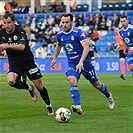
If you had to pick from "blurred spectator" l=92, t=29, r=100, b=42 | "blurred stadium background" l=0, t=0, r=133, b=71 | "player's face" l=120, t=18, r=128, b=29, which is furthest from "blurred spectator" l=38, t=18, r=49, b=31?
"player's face" l=120, t=18, r=128, b=29

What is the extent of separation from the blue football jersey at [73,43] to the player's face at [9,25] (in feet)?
3.91

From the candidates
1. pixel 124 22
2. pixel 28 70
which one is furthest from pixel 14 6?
pixel 28 70

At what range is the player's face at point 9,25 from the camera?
1154cm

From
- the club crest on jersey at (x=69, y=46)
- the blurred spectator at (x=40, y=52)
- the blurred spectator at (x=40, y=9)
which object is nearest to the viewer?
the club crest on jersey at (x=69, y=46)

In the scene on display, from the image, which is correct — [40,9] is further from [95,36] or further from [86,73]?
[86,73]

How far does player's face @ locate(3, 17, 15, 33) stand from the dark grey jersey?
12 cm

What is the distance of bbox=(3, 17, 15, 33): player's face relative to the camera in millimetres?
11539

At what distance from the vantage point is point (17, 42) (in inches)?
464

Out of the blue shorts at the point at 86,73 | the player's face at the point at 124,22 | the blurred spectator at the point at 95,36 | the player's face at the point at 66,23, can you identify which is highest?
the player's face at the point at 66,23

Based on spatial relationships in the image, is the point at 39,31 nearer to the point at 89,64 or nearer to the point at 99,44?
the point at 99,44

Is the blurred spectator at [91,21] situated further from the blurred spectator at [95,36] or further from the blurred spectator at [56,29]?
the blurred spectator at [56,29]

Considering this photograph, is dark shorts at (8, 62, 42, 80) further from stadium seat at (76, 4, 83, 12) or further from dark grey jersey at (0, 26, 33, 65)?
stadium seat at (76, 4, 83, 12)

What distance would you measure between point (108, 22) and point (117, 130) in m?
27.2

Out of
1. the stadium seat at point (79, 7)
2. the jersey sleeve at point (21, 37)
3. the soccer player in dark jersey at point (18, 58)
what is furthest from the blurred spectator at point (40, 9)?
the jersey sleeve at point (21, 37)
